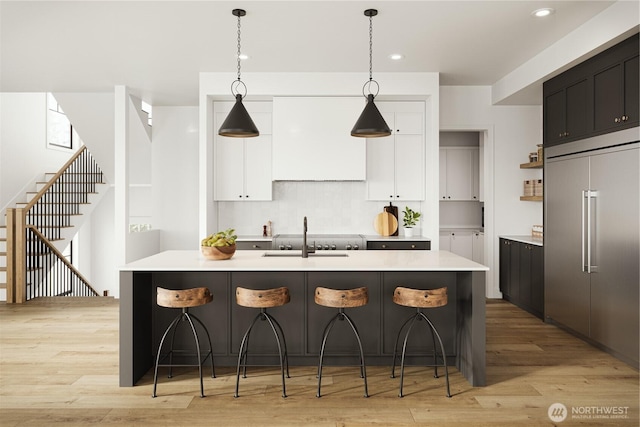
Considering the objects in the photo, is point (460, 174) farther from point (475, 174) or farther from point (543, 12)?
point (543, 12)

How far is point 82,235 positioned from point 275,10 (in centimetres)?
832

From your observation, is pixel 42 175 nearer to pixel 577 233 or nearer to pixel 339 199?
pixel 339 199

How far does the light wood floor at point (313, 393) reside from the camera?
117 inches

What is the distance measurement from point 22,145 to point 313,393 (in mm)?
7673

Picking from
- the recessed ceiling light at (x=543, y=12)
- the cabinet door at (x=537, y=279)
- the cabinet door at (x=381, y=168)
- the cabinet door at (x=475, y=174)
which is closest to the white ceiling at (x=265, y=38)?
the recessed ceiling light at (x=543, y=12)

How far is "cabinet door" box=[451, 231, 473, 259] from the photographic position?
7.40 metres

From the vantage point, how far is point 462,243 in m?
7.42

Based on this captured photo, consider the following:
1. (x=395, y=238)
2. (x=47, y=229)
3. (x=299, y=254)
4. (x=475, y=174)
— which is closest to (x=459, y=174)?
(x=475, y=174)

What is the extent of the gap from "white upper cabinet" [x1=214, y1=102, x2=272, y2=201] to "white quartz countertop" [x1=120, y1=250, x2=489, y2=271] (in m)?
1.97

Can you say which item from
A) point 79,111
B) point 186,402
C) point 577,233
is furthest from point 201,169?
point 577,233

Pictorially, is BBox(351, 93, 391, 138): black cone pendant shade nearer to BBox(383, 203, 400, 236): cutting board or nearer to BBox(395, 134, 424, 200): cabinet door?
BBox(395, 134, 424, 200): cabinet door

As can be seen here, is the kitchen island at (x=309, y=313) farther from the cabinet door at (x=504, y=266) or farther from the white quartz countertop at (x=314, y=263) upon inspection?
the cabinet door at (x=504, y=266)

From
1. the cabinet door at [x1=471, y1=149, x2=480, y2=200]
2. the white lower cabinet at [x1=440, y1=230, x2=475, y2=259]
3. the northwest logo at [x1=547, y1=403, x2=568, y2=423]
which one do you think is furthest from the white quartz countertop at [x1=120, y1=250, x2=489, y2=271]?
the cabinet door at [x1=471, y1=149, x2=480, y2=200]

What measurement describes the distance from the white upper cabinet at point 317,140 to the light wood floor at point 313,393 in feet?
8.92
